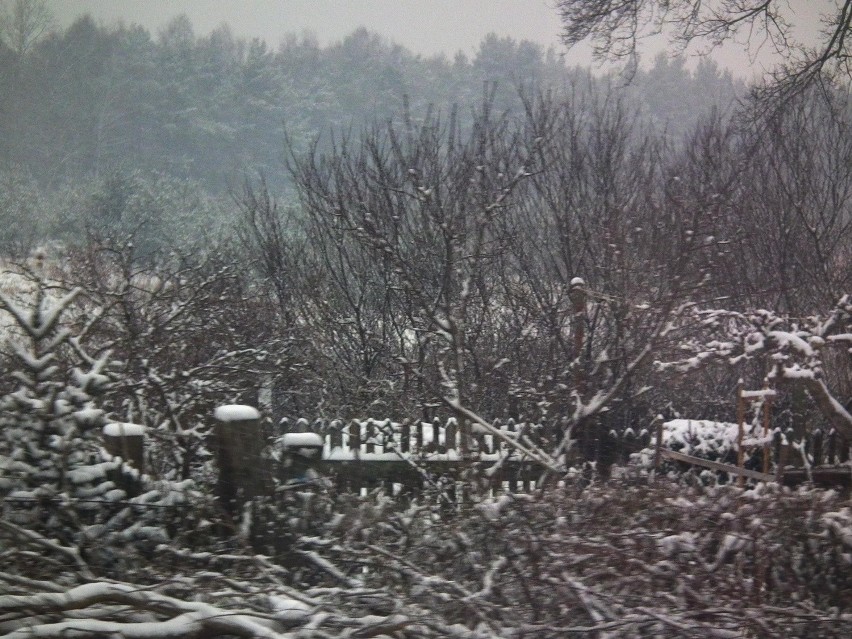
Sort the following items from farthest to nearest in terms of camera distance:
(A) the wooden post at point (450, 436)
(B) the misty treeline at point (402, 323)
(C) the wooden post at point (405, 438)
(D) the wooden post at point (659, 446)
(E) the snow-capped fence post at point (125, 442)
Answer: (D) the wooden post at point (659, 446), (C) the wooden post at point (405, 438), (A) the wooden post at point (450, 436), (E) the snow-capped fence post at point (125, 442), (B) the misty treeline at point (402, 323)

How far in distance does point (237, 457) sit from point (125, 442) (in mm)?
845

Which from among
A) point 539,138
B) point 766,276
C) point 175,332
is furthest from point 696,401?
point 175,332

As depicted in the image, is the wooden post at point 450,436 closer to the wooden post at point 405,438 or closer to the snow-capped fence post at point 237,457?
the wooden post at point 405,438

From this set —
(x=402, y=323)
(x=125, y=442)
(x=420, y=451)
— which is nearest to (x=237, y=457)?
(x=125, y=442)

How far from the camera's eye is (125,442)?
4.19 metres

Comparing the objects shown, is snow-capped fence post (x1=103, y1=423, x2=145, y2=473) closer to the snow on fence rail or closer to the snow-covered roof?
the snow on fence rail

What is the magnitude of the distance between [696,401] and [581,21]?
634 cm

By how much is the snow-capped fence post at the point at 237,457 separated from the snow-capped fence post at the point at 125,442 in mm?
658

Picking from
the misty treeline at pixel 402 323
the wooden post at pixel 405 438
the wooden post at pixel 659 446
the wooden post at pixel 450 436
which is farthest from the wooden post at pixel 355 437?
the wooden post at pixel 659 446

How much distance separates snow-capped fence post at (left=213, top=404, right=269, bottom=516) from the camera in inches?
147

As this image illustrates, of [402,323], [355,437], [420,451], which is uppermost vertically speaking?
[402,323]

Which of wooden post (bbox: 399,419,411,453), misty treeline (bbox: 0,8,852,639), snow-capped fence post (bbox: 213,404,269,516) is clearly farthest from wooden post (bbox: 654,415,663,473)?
snow-capped fence post (bbox: 213,404,269,516)

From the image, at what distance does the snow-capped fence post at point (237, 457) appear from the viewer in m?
3.75

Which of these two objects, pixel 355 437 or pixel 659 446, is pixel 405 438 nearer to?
pixel 355 437
